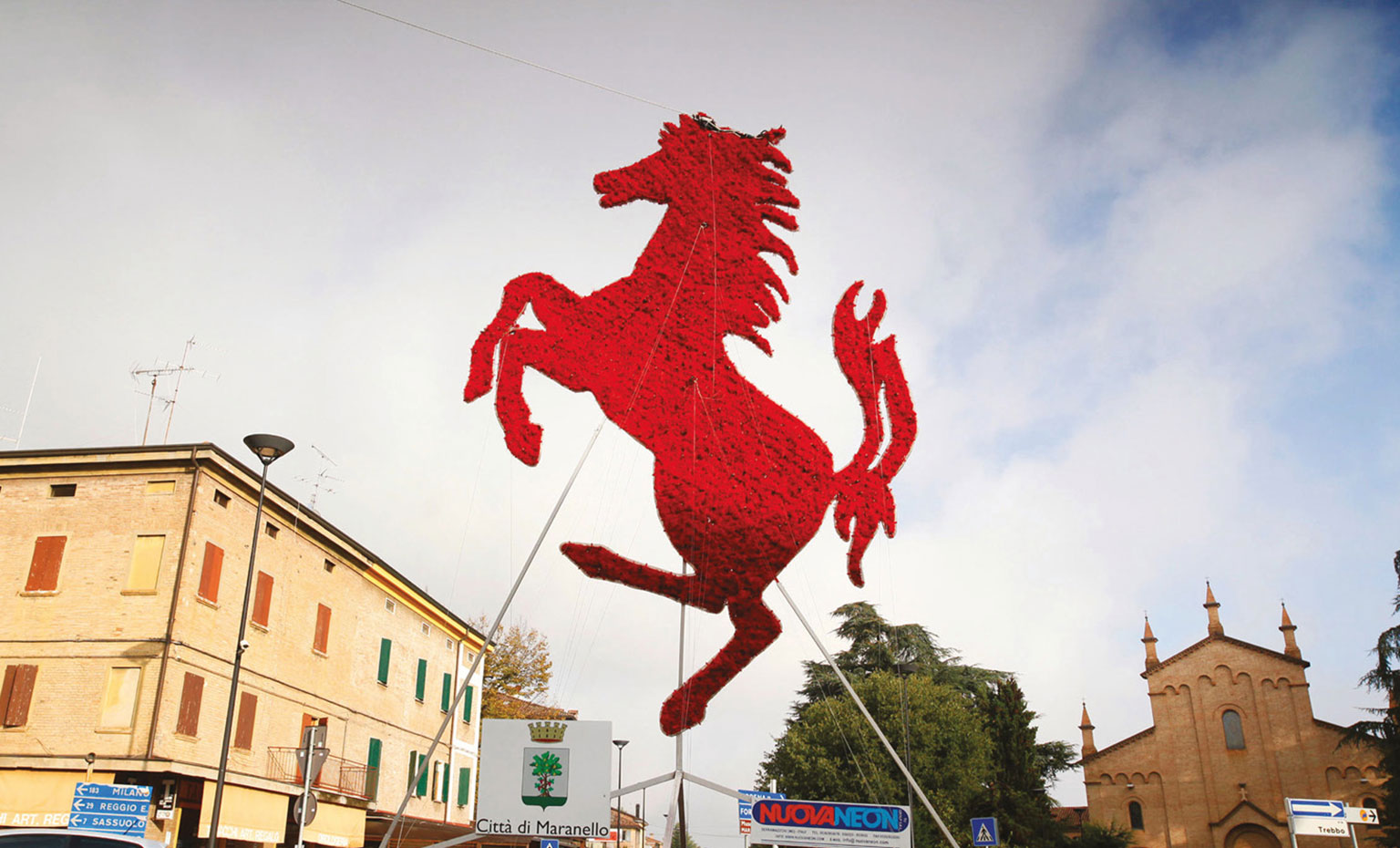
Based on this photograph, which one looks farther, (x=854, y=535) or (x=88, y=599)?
(x=88, y=599)

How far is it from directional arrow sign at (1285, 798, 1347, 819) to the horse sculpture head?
63.3 feet

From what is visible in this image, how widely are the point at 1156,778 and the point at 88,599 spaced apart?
49853 millimetres

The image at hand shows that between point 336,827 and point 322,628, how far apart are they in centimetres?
542

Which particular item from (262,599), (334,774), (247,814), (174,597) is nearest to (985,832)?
(247,814)

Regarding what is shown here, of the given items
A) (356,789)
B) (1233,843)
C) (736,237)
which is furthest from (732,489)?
(1233,843)

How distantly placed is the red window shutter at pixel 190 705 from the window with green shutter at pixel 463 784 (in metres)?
16.3

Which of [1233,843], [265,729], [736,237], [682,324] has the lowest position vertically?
[1233,843]

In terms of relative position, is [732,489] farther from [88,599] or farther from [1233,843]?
[1233,843]

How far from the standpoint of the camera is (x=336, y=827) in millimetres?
27453

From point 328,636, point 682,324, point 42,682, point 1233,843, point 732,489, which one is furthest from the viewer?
point 1233,843

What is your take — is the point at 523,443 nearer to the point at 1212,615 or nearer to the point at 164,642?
the point at 164,642

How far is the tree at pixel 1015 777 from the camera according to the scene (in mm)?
31053

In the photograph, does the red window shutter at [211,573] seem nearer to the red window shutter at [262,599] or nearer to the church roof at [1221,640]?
the red window shutter at [262,599]

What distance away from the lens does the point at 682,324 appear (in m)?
15.5
